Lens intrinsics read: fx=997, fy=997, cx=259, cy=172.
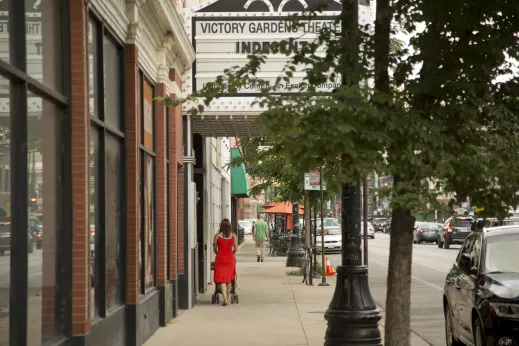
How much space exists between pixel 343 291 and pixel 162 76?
6.30 meters

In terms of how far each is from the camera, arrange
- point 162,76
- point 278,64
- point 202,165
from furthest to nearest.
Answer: point 202,165 → point 278,64 → point 162,76

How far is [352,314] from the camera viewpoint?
9.53 m

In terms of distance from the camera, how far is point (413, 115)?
6.88m

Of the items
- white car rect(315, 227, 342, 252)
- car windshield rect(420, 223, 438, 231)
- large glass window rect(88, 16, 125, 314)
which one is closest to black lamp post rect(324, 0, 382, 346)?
large glass window rect(88, 16, 125, 314)

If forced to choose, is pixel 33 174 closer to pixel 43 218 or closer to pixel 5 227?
pixel 43 218

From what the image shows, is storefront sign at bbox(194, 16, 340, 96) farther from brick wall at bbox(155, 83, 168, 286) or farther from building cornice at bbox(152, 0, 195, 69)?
brick wall at bbox(155, 83, 168, 286)

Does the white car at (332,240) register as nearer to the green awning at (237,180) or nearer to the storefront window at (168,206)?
the green awning at (237,180)

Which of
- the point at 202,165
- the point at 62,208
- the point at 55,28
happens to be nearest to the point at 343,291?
the point at 62,208

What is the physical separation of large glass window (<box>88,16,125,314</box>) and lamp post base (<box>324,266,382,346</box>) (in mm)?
2341

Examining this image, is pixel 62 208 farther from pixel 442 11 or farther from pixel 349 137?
pixel 442 11

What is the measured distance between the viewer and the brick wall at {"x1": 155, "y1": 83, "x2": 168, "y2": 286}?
14942mm

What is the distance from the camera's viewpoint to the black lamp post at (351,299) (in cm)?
945

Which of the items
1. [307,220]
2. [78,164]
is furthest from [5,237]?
[307,220]

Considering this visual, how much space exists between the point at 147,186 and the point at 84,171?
5.23 metres
